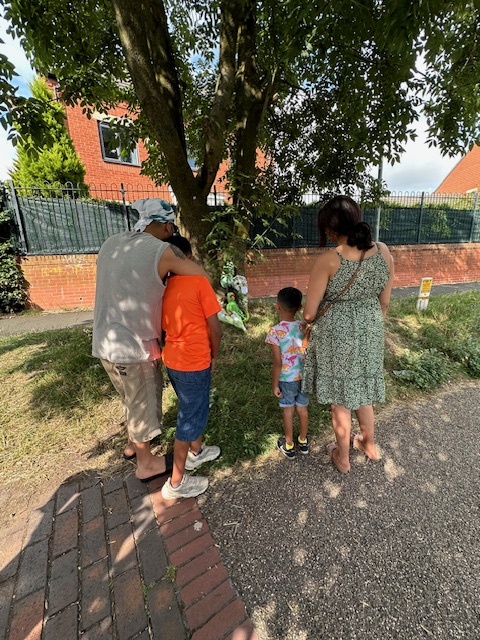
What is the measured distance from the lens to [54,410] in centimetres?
305

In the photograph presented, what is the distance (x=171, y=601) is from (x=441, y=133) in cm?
583

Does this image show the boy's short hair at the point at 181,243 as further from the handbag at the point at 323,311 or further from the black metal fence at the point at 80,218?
the black metal fence at the point at 80,218

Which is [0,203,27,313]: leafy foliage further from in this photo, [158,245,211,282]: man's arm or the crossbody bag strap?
the crossbody bag strap

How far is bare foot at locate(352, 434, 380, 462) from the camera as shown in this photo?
245 cm

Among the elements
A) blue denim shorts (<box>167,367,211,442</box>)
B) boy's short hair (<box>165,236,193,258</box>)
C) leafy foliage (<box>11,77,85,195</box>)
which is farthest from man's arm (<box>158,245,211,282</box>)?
leafy foliage (<box>11,77,85,195</box>)

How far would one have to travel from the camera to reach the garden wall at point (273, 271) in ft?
24.5

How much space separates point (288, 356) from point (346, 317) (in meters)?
0.49

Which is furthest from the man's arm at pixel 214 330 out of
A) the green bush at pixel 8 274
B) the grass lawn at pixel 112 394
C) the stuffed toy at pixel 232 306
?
the green bush at pixel 8 274

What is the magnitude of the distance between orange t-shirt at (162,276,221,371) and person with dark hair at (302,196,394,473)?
703 mm

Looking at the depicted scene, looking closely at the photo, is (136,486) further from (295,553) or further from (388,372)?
(388,372)

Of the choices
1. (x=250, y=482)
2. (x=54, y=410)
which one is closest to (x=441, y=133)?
(x=250, y=482)

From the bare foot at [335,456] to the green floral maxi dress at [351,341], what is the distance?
0.45 m

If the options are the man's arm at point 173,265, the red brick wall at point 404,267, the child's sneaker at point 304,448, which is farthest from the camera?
the red brick wall at point 404,267

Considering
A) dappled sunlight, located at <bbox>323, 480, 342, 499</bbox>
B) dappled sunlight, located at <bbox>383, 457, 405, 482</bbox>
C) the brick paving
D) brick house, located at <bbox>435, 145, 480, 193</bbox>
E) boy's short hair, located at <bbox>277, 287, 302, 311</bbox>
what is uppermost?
brick house, located at <bbox>435, 145, 480, 193</bbox>
